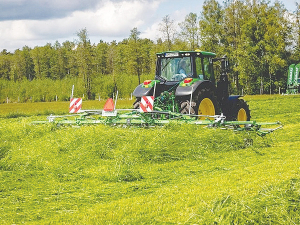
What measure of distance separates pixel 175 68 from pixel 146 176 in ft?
18.1

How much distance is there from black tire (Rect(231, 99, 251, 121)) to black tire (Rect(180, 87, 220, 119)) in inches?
41.1

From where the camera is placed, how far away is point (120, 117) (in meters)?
10.1

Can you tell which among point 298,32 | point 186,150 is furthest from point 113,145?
point 298,32

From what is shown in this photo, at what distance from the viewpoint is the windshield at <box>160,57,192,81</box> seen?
11469 mm

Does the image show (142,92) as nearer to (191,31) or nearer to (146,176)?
Result: (146,176)

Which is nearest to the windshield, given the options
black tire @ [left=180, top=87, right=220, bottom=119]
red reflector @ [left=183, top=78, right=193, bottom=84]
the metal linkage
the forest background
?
red reflector @ [left=183, top=78, right=193, bottom=84]

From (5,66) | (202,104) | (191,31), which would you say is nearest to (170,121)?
(202,104)

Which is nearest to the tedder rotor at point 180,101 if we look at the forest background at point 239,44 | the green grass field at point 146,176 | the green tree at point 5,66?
the green grass field at point 146,176

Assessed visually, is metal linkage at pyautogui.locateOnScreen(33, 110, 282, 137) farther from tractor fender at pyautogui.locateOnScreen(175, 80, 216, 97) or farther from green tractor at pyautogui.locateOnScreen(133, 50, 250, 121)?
tractor fender at pyautogui.locateOnScreen(175, 80, 216, 97)

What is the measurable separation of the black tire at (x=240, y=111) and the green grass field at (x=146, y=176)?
1.55 meters

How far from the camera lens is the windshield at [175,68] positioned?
11469mm

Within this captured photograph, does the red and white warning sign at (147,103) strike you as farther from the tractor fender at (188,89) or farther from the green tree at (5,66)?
the green tree at (5,66)

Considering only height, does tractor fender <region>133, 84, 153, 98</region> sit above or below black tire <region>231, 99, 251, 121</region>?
above

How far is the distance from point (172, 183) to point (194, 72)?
5536 millimetres
